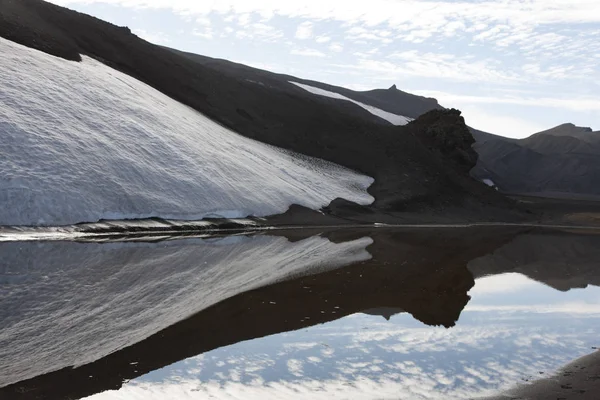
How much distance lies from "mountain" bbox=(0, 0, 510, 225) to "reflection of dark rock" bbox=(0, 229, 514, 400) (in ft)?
52.1

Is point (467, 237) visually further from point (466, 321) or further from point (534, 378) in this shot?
point (534, 378)

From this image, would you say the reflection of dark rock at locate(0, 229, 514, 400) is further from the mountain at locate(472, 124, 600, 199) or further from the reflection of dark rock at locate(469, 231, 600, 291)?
the mountain at locate(472, 124, 600, 199)

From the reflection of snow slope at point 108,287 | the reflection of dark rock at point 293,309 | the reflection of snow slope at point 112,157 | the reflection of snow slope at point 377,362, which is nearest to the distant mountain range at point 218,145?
the reflection of snow slope at point 112,157

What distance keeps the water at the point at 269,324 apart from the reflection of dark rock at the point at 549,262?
40cm

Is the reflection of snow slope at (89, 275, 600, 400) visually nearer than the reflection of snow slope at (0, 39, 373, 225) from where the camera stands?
Yes

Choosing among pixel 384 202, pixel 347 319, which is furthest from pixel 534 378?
pixel 384 202

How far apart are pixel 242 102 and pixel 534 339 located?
66.0 meters

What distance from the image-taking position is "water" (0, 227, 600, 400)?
37.2 feet

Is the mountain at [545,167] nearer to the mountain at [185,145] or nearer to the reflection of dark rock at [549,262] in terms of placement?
the mountain at [185,145]

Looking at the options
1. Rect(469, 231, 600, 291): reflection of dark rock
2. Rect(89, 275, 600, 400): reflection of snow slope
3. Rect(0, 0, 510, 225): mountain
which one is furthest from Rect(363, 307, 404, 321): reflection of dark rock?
Rect(0, 0, 510, 225): mountain

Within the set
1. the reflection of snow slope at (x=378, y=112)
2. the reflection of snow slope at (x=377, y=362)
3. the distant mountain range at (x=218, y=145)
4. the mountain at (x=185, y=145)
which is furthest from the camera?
the reflection of snow slope at (x=378, y=112)

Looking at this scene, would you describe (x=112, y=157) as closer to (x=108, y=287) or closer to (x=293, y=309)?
(x=108, y=287)

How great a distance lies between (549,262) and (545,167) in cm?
15089

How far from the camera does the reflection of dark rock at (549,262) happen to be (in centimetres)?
3117
